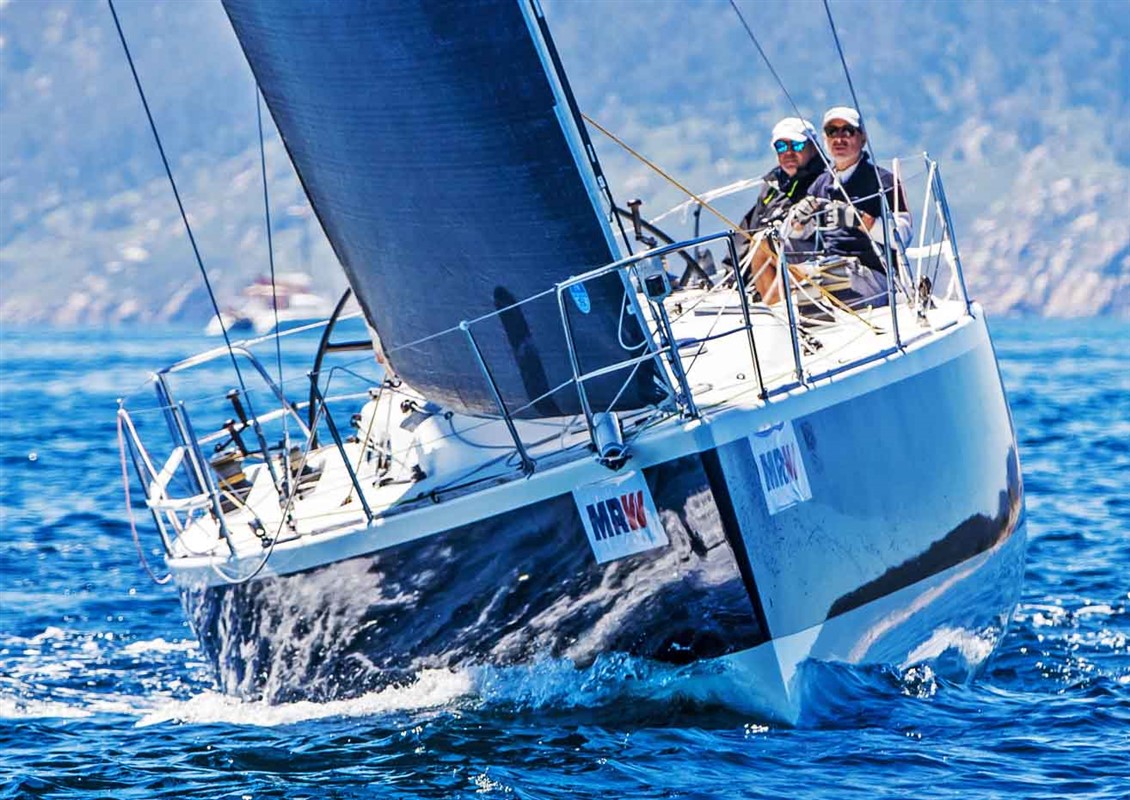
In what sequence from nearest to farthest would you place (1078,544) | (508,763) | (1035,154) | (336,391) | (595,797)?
(595,797)
(508,763)
(1078,544)
(336,391)
(1035,154)

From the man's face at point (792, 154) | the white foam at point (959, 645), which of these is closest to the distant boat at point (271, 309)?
the man's face at point (792, 154)

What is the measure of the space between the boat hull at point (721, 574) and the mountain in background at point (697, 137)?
86.1 m

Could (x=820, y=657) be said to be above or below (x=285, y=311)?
below

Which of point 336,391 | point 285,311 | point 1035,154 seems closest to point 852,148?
point 336,391

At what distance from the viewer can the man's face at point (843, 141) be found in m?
8.10

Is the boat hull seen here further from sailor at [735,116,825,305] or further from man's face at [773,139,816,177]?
man's face at [773,139,816,177]

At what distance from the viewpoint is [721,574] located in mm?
6117

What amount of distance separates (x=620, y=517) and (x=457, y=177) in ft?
4.36

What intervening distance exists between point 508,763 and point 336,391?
53.0ft

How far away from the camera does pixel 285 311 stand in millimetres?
82062

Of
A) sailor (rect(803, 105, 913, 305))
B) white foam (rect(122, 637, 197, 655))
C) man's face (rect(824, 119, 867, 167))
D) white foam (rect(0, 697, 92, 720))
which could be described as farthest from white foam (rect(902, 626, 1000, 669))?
white foam (rect(122, 637, 197, 655))

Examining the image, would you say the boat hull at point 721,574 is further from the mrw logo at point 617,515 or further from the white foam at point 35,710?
the white foam at point 35,710

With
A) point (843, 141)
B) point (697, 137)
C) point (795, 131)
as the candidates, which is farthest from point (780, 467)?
point (697, 137)

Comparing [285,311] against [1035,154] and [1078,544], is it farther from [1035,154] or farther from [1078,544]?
[1078,544]
